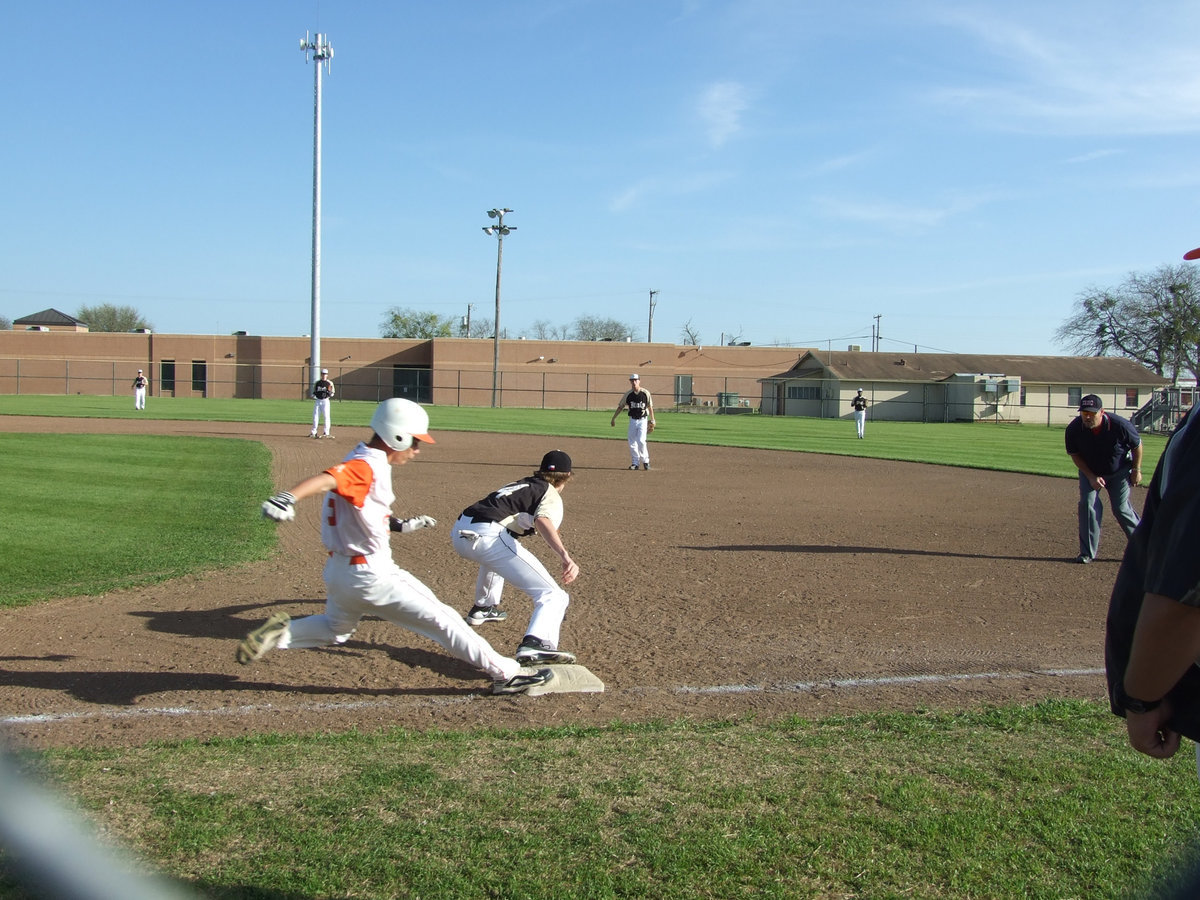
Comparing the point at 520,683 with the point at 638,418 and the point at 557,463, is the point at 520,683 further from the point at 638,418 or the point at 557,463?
the point at 638,418

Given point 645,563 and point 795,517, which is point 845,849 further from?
point 795,517

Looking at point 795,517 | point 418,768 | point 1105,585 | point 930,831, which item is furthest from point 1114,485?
point 418,768

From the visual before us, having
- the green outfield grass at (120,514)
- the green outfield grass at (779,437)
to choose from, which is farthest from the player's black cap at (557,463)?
the green outfield grass at (779,437)

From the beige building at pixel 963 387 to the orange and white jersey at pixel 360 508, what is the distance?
55.6m

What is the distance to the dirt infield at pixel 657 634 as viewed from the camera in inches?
217

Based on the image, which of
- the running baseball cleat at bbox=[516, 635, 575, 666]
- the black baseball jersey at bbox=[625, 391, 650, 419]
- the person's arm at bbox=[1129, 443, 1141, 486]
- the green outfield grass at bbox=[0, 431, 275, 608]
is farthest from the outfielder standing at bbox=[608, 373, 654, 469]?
the running baseball cleat at bbox=[516, 635, 575, 666]

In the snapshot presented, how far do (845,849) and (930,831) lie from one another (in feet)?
1.31

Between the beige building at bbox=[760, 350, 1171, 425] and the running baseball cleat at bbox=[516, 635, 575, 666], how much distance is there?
5452 cm

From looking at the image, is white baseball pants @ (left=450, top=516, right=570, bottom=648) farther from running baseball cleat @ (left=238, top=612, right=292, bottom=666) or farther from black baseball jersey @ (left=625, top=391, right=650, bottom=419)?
black baseball jersey @ (left=625, top=391, right=650, bottom=419)

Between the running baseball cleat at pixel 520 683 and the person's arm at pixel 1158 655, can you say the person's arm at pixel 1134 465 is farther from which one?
the person's arm at pixel 1158 655

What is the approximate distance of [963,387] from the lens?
60.2m

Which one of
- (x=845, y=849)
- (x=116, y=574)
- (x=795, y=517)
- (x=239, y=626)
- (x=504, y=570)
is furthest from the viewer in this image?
(x=795, y=517)

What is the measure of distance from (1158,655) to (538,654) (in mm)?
4483

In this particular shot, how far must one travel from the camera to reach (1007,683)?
20.1 feet
